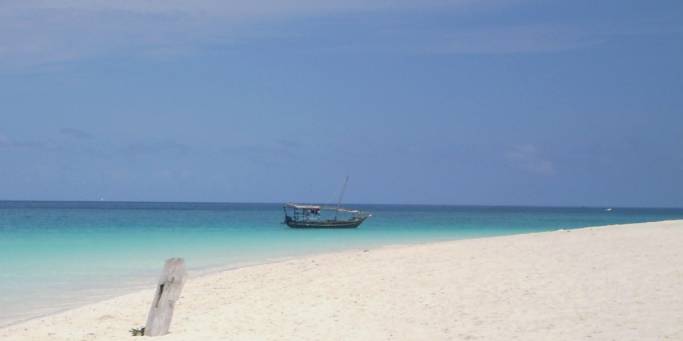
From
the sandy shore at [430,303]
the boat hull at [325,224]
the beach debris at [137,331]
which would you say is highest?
the boat hull at [325,224]

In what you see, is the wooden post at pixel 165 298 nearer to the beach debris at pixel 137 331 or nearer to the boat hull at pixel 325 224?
the beach debris at pixel 137 331

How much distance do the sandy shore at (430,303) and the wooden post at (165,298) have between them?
0.21 metres

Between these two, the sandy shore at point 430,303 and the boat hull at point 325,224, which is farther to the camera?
the boat hull at point 325,224

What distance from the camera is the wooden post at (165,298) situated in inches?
365

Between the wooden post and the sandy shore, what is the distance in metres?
0.21

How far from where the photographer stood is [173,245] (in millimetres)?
32406

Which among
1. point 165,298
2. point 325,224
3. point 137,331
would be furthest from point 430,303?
point 325,224

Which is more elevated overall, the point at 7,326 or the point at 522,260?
the point at 522,260

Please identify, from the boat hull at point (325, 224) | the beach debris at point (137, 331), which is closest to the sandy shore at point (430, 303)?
the beach debris at point (137, 331)

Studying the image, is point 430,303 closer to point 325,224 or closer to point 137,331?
point 137,331

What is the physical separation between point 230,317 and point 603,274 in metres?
5.97

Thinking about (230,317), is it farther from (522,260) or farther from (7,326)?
(522,260)

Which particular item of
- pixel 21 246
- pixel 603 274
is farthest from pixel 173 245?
pixel 603 274

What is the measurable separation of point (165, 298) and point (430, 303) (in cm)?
346
